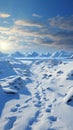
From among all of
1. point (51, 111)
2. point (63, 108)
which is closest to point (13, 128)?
point (51, 111)

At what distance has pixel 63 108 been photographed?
1270 inches

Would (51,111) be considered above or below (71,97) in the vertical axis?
below

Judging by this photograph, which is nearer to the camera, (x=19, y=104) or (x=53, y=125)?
(x=53, y=125)

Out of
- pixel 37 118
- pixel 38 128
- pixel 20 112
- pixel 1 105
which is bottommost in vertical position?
pixel 38 128

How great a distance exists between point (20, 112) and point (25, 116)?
2.50 meters

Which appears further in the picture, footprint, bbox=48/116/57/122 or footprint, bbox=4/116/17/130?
footprint, bbox=48/116/57/122

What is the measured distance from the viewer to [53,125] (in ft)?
81.8

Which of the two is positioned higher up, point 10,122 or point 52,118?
point 10,122

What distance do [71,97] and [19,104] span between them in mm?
9092

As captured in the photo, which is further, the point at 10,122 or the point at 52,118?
the point at 52,118

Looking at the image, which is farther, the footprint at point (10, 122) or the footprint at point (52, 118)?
the footprint at point (52, 118)

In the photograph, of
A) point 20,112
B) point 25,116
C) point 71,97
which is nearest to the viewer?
point 25,116

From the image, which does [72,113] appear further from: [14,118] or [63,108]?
[14,118]

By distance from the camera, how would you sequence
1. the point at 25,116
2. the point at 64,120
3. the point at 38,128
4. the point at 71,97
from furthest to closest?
the point at 71,97 → the point at 25,116 → the point at 64,120 → the point at 38,128
